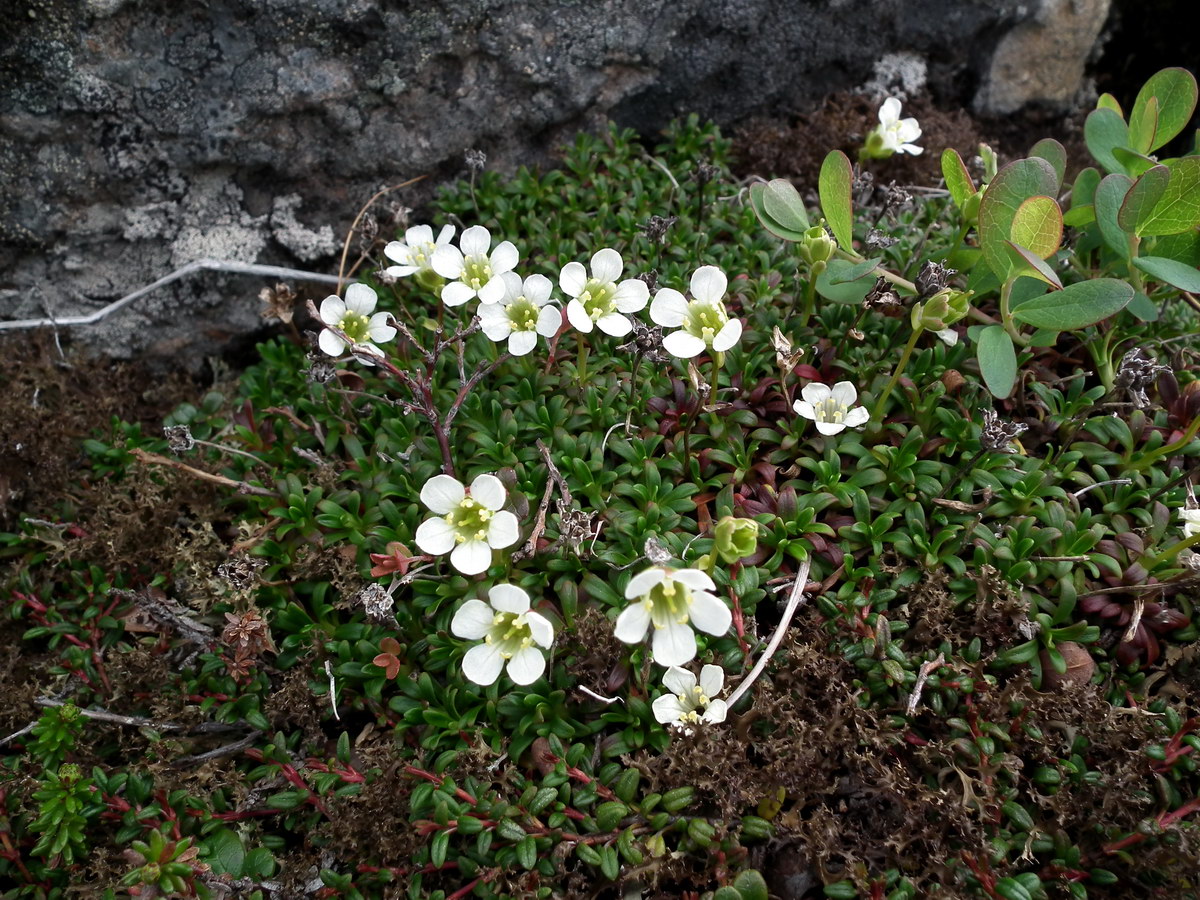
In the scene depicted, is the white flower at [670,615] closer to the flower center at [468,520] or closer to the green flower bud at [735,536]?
the green flower bud at [735,536]

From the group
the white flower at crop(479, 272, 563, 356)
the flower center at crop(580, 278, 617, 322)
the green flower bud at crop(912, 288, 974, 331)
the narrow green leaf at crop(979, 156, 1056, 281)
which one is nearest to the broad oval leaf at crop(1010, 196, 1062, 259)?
the narrow green leaf at crop(979, 156, 1056, 281)

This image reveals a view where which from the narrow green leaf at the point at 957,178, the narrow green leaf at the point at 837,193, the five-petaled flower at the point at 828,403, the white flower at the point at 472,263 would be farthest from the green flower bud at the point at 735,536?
the narrow green leaf at the point at 957,178

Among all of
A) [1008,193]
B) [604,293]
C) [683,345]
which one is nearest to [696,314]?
[683,345]

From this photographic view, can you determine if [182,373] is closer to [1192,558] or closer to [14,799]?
[14,799]

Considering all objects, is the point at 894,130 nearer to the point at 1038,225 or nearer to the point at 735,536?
the point at 1038,225

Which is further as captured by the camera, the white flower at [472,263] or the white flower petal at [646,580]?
the white flower at [472,263]

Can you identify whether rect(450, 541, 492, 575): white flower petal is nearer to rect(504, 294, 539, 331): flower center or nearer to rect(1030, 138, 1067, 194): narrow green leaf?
rect(504, 294, 539, 331): flower center
